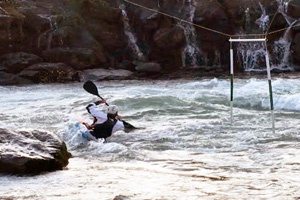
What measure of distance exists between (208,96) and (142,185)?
8.53m

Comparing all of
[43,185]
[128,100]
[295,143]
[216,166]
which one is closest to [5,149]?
[43,185]

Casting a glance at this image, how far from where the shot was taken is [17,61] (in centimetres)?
1964

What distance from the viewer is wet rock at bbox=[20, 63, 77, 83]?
19.2 metres

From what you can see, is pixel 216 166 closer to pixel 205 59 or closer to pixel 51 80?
pixel 51 80

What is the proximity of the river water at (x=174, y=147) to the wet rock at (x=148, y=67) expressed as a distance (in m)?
4.83

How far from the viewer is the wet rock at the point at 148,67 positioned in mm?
20481

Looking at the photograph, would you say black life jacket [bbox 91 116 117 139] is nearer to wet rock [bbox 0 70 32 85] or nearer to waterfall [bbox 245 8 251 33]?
wet rock [bbox 0 70 32 85]

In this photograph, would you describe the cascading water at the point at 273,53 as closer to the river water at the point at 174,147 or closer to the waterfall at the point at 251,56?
the waterfall at the point at 251,56

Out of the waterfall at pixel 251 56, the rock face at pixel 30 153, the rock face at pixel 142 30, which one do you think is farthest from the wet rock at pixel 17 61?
the rock face at pixel 30 153

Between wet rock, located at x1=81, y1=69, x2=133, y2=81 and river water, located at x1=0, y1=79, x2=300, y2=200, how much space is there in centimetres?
382

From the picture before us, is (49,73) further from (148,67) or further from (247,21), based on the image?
(247,21)

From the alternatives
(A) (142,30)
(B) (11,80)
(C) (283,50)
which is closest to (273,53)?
(C) (283,50)

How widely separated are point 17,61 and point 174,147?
42.2ft

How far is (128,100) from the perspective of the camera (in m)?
13.4
